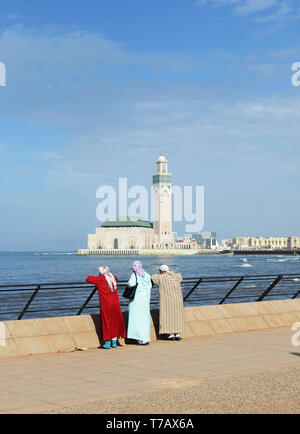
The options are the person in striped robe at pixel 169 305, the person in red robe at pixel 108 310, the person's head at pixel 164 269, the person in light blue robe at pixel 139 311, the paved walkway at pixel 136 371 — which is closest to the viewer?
the paved walkway at pixel 136 371

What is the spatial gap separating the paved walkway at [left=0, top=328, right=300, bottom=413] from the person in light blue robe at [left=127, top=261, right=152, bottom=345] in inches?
8.5

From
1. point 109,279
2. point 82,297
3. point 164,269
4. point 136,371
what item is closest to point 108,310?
point 109,279

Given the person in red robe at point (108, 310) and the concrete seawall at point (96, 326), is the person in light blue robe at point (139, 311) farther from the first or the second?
the concrete seawall at point (96, 326)

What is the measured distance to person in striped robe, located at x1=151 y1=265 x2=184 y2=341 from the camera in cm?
1185

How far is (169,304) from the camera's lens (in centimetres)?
1188

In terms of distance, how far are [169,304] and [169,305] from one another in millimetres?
26

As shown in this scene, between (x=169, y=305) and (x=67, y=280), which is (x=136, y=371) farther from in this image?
(x=67, y=280)

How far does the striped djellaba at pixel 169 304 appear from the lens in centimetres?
1185

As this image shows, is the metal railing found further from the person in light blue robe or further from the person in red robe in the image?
the person in light blue robe

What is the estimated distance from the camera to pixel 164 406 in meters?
6.56

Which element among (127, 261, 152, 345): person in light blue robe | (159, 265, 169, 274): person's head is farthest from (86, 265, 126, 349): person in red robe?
(159, 265, 169, 274): person's head

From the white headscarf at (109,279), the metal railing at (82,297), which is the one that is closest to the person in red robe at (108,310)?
the white headscarf at (109,279)

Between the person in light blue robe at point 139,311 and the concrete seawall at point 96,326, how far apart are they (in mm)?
680

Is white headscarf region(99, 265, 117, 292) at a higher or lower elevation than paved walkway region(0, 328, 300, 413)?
higher
